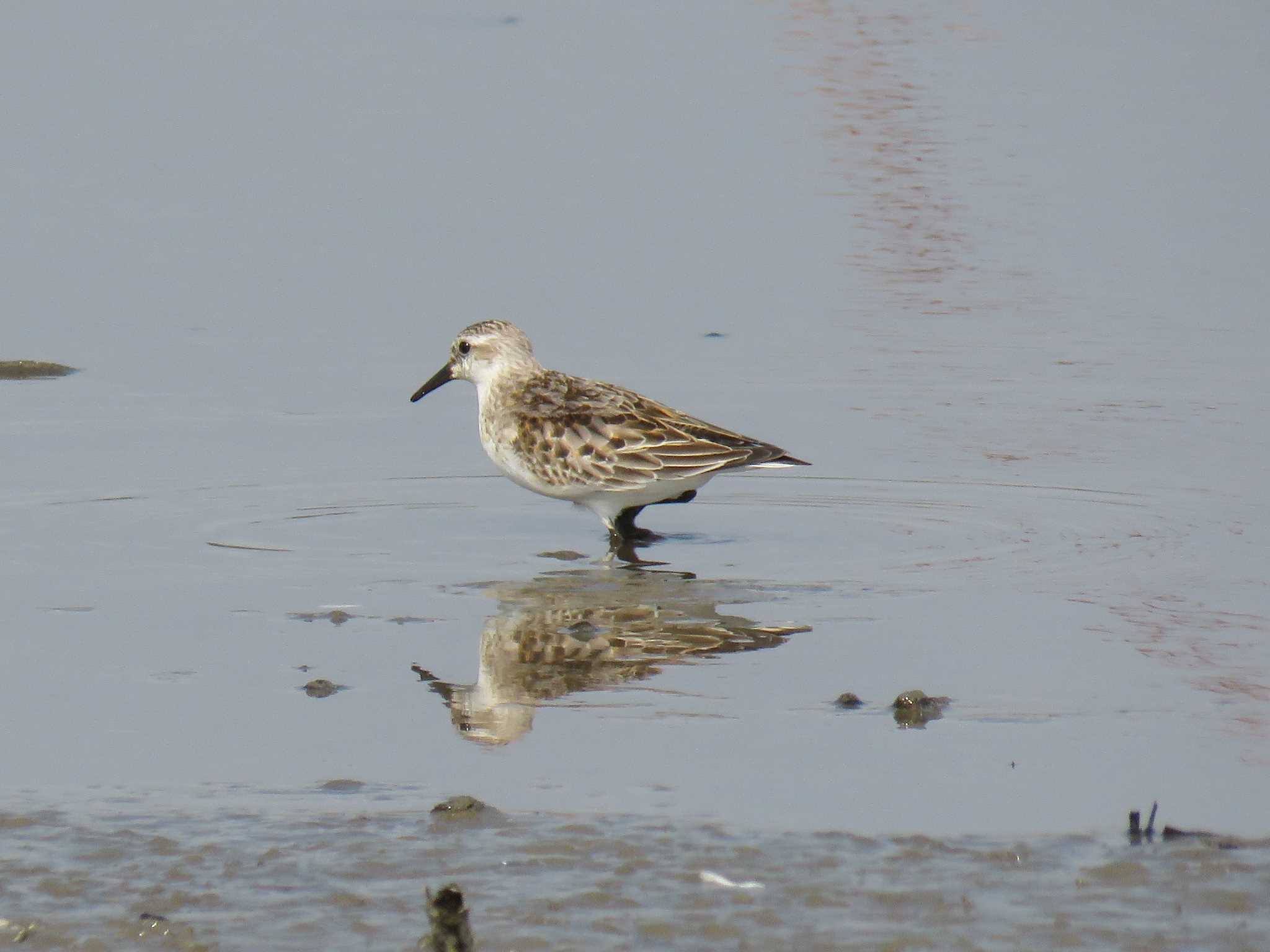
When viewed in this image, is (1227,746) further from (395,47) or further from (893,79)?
(395,47)

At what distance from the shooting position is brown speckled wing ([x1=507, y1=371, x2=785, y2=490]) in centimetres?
854

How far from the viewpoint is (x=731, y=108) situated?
14.7 meters

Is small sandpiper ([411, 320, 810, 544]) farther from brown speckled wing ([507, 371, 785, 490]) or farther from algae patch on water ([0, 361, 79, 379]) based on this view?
algae patch on water ([0, 361, 79, 379])

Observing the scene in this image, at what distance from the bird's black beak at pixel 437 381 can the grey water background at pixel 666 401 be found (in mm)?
222

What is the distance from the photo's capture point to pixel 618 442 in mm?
8727

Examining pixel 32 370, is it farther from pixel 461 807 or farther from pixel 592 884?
pixel 592 884

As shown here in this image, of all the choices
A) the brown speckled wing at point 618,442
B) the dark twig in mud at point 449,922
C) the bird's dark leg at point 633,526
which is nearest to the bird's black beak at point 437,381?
the brown speckled wing at point 618,442

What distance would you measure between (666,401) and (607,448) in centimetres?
117

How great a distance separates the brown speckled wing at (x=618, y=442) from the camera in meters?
8.54

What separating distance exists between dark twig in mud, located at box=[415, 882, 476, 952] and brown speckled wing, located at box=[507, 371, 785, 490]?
4.89m

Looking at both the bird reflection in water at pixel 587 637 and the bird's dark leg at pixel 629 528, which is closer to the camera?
the bird reflection in water at pixel 587 637

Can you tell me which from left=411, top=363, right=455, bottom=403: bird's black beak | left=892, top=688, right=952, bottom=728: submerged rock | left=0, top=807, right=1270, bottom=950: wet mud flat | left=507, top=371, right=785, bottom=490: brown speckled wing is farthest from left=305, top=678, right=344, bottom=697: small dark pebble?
left=411, top=363, right=455, bottom=403: bird's black beak

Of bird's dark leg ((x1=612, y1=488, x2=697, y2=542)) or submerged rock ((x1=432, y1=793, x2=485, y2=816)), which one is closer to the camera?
submerged rock ((x1=432, y1=793, x2=485, y2=816))

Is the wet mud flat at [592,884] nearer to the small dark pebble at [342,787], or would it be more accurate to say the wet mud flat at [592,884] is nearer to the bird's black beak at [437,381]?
the small dark pebble at [342,787]
